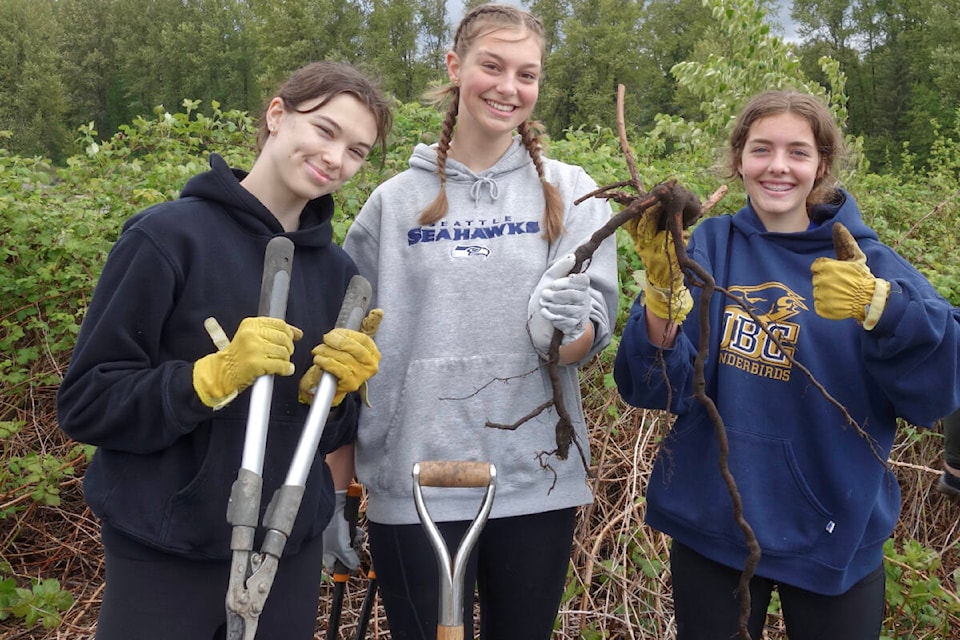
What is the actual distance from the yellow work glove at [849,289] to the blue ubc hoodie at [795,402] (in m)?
0.03

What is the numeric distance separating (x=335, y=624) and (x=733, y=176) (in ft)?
5.15

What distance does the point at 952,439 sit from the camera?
2.48 m

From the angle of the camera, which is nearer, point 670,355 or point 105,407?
point 105,407

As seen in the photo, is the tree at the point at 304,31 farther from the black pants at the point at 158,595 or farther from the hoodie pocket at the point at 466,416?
the black pants at the point at 158,595

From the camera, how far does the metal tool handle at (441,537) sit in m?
1.38

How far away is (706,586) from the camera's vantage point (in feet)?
5.47

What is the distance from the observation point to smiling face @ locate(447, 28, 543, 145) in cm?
171

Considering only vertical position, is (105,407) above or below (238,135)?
below

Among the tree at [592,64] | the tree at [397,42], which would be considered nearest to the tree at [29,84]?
the tree at [397,42]

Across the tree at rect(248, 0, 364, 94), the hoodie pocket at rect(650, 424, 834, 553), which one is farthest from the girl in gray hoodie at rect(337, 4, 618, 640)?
the tree at rect(248, 0, 364, 94)

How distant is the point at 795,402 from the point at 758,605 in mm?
452

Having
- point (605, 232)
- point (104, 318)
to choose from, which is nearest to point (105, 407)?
point (104, 318)

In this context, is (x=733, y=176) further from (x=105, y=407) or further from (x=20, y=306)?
(x=20, y=306)

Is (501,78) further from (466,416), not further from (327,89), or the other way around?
(466,416)
